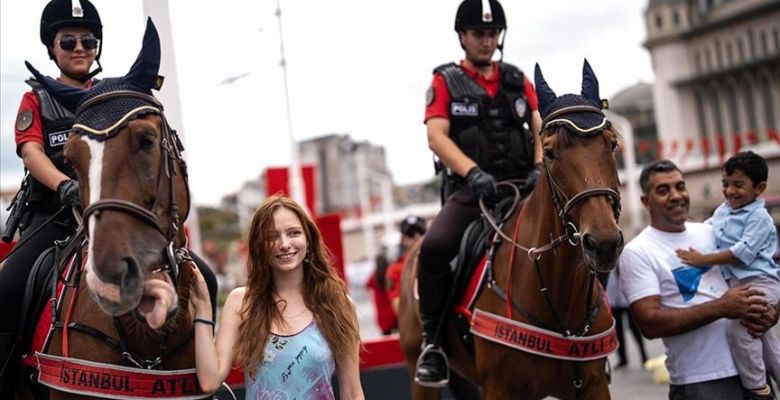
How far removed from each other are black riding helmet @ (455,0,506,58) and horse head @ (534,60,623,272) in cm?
185

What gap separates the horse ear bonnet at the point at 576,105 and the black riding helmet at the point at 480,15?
1.73m

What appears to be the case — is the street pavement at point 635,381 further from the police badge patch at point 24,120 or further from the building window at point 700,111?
the building window at point 700,111

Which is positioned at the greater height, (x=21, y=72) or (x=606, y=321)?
(x=21, y=72)

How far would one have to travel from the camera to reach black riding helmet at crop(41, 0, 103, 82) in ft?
18.4

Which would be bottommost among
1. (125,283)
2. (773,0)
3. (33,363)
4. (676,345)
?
(676,345)

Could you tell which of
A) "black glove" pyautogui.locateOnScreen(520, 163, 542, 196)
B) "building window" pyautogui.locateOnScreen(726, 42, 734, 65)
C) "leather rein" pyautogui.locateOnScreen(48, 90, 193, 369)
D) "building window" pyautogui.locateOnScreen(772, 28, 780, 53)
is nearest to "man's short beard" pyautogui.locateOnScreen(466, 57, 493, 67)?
"black glove" pyautogui.locateOnScreen(520, 163, 542, 196)

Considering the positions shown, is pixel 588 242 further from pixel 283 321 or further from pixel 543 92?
pixel 283 321

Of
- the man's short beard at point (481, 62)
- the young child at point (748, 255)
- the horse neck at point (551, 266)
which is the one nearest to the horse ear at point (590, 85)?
the horse neck at point (551, 266)

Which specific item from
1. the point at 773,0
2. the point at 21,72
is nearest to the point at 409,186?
the point at 773,0

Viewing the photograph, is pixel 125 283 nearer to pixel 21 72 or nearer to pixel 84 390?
pixel 84 390

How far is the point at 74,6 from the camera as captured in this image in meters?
5.65

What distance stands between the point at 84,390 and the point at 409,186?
363 feet

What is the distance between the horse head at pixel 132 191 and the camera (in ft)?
12.7

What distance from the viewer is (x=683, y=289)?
233 inches
